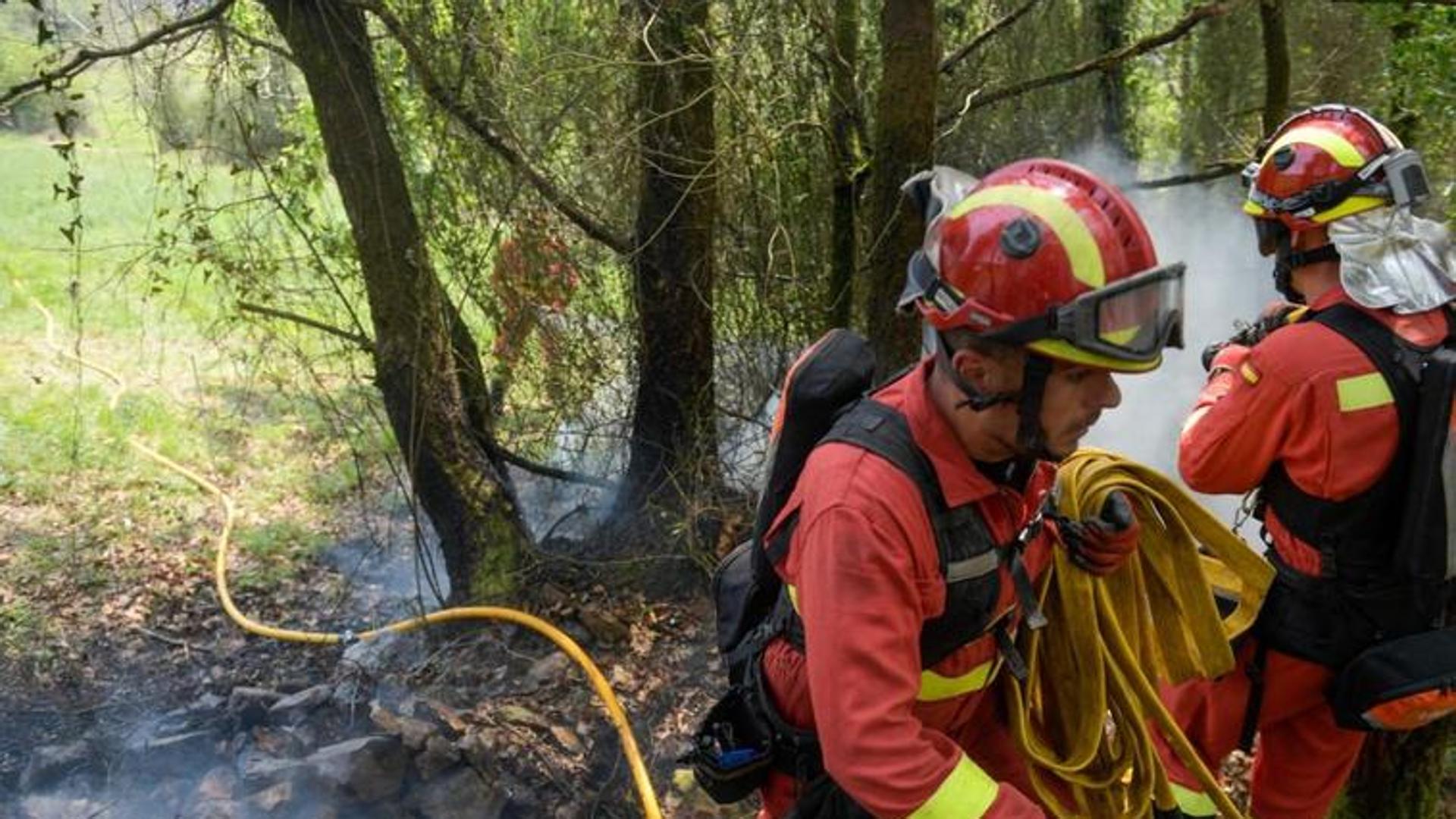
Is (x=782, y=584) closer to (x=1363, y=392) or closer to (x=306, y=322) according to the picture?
(x=1363, y=392)

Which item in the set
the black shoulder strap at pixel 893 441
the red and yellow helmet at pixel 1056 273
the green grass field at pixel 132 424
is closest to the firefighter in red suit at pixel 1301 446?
the red and yellow helmet at pixel 1056 273

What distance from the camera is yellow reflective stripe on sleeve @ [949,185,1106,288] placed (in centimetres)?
179

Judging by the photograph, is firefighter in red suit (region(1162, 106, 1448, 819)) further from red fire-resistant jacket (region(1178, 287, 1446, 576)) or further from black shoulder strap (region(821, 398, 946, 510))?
black shoulder strap (region(821, 398, 946, 510))

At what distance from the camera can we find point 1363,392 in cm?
264

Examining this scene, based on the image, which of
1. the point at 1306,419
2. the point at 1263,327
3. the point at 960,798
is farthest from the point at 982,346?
the point at 1263,327

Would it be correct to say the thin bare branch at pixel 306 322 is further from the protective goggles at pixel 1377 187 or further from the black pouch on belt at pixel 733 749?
the protective goggles at pixel 1377 187

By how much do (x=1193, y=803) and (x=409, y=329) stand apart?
139 inches

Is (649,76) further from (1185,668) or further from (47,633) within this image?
(47,633)

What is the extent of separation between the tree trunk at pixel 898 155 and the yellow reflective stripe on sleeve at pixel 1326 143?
4.10ft

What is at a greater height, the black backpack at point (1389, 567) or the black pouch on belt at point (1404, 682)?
the black backpack at point (1389, 567)

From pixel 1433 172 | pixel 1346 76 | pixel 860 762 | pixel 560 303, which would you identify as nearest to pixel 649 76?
pixel 560 303

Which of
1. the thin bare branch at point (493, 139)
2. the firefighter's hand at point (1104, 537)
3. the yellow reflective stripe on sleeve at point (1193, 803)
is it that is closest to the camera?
the firefighter's hand at point (1104, 537)

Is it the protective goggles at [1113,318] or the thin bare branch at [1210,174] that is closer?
the protective goggles at [1113,318]

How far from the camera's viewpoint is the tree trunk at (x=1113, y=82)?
736 centimetres
